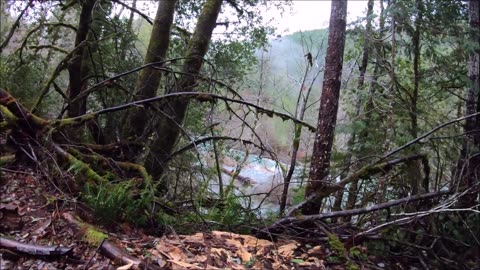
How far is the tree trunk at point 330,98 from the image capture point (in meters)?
4.65

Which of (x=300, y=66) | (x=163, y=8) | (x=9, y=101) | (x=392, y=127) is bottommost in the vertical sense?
(x=9, y=101)

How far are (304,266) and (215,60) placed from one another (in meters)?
6.60

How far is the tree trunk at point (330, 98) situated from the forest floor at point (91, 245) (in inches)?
42.9

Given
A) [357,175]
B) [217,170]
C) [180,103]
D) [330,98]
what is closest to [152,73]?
Result: [180,103]

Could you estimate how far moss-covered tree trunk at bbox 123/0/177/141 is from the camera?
5.87 metres

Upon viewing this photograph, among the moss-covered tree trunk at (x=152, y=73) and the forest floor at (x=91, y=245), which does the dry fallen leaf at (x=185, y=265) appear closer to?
the forest floor at (x=91, y=245)

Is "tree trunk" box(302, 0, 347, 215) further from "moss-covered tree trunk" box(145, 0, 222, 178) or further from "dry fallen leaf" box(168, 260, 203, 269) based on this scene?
"dry fallen leaf" box(168, 260, 203, 269)

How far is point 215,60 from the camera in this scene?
362 inches

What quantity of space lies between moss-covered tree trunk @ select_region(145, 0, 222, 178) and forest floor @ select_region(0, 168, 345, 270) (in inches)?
74.4

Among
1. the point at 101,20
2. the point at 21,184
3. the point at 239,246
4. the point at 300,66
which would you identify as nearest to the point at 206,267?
the point at 239,246

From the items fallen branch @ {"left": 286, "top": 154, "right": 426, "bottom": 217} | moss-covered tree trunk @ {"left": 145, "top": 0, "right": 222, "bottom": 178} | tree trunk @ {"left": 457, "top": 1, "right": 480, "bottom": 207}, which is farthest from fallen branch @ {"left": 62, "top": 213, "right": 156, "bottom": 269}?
tree trunk @ {"left": 457, "top": 1, "right": 480, "bottom": 207}

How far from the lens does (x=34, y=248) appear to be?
2.61 metres

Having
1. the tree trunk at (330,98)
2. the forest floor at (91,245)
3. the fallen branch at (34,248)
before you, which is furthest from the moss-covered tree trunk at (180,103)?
the fallen branch at (34,248)

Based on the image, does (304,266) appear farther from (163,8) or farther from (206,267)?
(163,8)
